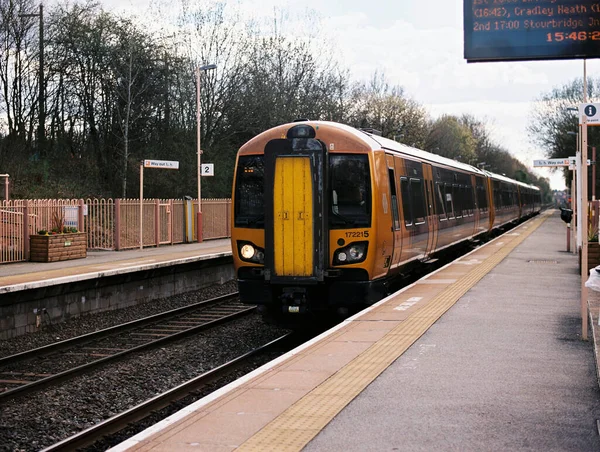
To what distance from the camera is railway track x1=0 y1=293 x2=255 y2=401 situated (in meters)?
10.7

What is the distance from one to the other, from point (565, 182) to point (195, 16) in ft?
171

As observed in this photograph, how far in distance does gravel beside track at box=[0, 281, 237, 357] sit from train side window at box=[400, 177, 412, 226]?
5.80 m

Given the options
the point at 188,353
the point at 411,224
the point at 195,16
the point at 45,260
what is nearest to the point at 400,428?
the point at 188,353

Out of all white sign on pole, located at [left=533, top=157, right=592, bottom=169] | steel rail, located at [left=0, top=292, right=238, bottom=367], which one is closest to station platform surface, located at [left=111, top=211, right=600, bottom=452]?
steel rail, located at [left=0, top=292, right=238, bottom=367]

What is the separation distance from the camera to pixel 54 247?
68.1ft

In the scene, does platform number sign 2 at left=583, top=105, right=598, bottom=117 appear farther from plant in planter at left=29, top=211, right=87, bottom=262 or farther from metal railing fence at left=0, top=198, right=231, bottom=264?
plant in planter at left=29, top=211, right=87, bottom=262

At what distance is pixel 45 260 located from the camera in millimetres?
20562

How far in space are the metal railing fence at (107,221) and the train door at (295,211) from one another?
32.4ft

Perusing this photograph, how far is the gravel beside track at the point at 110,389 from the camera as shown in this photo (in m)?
8.43

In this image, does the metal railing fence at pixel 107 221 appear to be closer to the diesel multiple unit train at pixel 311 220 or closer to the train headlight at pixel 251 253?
the train headlight at pixel 251 253

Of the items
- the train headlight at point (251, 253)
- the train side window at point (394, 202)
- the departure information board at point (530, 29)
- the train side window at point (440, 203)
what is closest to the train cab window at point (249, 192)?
the train headlight at point (251, 253)

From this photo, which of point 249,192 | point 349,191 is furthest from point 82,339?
point 349,191

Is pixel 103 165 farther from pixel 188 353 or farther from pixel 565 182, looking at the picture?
pixel 565 182

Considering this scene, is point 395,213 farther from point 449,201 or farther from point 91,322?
point 449,201
